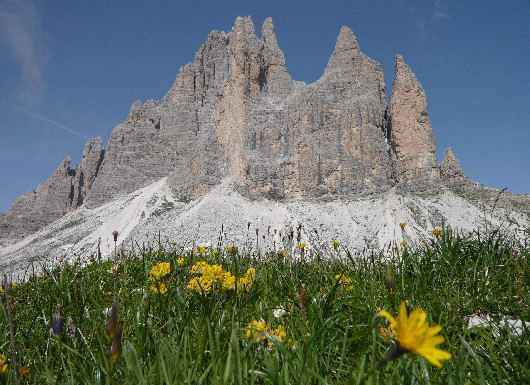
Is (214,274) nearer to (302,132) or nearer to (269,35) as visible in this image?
(302,132)

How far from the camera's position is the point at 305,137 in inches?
4857

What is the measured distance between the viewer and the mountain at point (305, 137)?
11406cm

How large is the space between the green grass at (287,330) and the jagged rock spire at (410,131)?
119400mm

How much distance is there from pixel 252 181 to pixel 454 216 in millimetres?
69560

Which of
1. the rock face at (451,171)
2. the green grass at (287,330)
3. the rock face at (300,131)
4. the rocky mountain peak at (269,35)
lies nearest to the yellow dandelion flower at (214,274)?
the green grass at (287,330)

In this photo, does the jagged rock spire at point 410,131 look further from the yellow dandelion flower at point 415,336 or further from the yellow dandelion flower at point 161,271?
the yellow dandelion flower at point 415,336

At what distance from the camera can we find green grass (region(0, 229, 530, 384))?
1.50 m

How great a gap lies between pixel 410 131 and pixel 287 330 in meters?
127

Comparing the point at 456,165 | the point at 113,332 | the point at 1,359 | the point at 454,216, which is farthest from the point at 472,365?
the point at 456,165

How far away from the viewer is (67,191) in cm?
17925

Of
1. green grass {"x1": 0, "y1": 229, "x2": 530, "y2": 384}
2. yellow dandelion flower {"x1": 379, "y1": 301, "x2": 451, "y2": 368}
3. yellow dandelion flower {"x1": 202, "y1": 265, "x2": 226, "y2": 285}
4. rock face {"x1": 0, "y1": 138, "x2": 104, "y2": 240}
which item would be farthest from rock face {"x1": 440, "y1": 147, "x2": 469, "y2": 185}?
rock face {"x1": 0, "y1": 138, "x2": 104, "y2": 240}

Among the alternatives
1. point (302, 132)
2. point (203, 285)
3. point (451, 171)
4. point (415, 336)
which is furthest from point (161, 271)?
point (451, 171)

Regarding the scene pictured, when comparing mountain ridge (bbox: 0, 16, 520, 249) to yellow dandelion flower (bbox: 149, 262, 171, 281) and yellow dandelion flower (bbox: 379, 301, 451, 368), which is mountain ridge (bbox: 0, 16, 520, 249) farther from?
yellow dandelion flower (bbox: 379, 301, 451, 368)

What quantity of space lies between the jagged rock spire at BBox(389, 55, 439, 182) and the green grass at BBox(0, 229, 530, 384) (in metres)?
119
